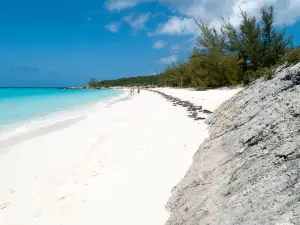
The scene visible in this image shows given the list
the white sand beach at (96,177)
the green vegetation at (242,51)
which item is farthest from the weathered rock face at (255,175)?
the green vegetation at (242,51)

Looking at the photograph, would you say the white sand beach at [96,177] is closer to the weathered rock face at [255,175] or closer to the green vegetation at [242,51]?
the weathered rock face at [255,175]

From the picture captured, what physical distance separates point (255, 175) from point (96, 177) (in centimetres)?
288

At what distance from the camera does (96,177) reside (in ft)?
14.8

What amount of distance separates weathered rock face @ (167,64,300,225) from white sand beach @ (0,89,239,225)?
52cm

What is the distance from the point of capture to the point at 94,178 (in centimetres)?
447

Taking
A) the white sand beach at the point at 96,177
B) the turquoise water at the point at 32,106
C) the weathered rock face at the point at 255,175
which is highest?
the weathered rock face at the point at 255,175

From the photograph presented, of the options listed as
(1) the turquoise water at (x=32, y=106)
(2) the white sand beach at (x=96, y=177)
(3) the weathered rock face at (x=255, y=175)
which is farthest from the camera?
(1) the turquoise water at (x=32, y=106)

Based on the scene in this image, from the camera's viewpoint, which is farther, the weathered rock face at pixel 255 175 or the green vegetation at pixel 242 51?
the green vegetation at pixel 242 51

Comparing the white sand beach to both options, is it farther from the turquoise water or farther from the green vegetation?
the green vegetation

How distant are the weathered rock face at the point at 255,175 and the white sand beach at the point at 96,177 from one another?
1.71 feet

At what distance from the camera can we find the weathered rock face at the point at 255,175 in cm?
196

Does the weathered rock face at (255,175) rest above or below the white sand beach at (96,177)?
above

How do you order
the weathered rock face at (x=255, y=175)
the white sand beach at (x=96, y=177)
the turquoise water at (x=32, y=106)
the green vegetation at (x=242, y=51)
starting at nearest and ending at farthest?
the weathered rock face at (x=255, y=175)
the white sand beach at (x=96, y=177)
the turquoise water at (x=32, y=106)
the green vegetation at (x=242, y=51)

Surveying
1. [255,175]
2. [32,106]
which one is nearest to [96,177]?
[255,175]
